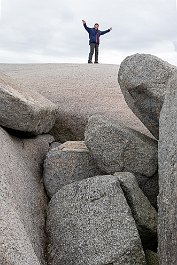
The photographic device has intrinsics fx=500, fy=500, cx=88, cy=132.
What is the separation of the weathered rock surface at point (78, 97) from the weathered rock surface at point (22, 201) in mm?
862

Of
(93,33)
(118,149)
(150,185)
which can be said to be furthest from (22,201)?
(93,33)

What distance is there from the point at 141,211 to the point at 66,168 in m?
1.87

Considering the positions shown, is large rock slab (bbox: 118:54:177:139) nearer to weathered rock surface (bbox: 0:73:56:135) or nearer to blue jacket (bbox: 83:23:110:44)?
weathered rock surface (bbox: 0:73:56:135)

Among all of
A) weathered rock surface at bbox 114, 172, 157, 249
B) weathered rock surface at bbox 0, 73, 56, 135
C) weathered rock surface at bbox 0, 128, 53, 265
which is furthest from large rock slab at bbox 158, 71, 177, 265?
weathered rock surface at bbox 0, 73, 56, 135

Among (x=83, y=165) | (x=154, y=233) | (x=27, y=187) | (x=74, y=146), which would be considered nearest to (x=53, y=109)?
(x=74, y=146)

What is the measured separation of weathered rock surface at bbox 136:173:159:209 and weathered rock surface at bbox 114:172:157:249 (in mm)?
788

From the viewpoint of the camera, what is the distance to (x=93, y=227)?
289 inches

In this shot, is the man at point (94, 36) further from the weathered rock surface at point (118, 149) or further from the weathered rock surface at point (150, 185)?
the weathered rock surface at point (150, 185)

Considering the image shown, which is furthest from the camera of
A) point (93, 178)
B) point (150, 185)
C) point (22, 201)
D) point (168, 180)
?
point (150, 185)

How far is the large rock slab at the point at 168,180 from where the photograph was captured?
669cm

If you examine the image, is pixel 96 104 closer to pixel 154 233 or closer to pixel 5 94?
pixel 5 94

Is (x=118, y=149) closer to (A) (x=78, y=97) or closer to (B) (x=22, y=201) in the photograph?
(B) (x=22, y=201)

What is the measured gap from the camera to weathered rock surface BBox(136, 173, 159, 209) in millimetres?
8828

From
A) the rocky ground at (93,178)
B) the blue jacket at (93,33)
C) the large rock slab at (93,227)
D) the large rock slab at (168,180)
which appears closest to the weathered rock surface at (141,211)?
the rocky ground at (93,178)
